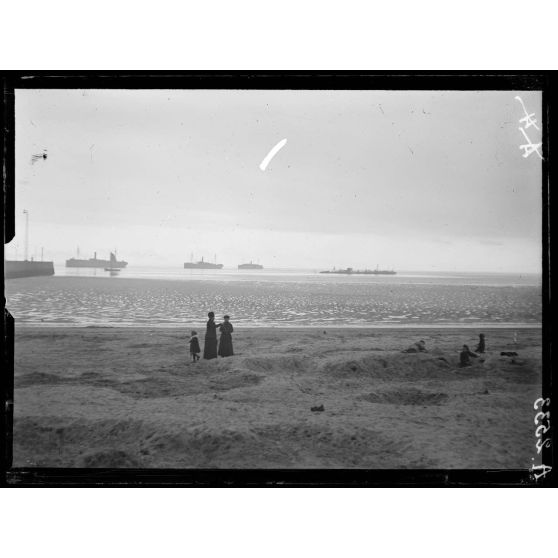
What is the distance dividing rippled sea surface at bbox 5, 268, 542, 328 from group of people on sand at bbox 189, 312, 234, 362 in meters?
0.07

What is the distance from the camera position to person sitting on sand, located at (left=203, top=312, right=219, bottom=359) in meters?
3.74

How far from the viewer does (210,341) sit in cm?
379


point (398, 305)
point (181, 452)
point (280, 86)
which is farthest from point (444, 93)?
point (181, 452)

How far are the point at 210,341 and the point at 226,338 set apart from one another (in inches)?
5.9

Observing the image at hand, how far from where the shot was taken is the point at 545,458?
9.89ft

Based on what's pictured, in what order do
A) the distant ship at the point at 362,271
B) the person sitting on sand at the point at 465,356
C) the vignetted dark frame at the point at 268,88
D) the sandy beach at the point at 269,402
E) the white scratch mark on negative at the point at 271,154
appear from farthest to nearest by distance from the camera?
the distant ship at the point at 362,271, the person sitting on sand at the point at 465,356, the white scratch mark on negative at the point at 271,154, the sandy beach at the point at 269,402, the vignetted dark frame at the point at 268,88

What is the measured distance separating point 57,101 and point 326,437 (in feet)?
11.3

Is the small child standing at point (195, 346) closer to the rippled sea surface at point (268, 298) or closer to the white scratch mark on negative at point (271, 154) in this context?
the rippled sea surface at point (268, 298)

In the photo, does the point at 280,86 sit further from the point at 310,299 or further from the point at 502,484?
the point at 502,484

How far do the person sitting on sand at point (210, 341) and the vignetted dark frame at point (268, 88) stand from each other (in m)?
1.09

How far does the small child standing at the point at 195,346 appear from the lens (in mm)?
3864

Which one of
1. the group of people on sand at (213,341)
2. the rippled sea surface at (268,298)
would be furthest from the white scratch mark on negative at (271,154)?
the group of people on sand at (213,341)

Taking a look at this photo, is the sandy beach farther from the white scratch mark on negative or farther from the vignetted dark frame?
the white scratch mark on negative

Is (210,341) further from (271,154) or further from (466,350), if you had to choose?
(466,350)
